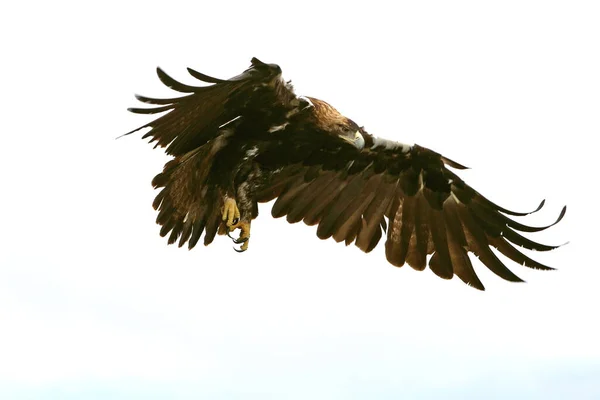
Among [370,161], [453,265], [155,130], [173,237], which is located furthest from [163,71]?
[453,265]

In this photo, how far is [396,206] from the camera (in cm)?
1238

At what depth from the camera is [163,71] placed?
9.91 metres

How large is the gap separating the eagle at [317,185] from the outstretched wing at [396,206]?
10 millimetres

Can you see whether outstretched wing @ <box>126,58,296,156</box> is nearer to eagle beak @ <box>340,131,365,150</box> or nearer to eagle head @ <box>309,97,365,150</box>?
eagle head @ <box>309,97,365,150</box>

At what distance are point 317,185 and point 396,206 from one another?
0.84 meters

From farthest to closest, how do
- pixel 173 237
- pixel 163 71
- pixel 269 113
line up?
pixel 173 237 → pixel 269 113 → pixel 163 71

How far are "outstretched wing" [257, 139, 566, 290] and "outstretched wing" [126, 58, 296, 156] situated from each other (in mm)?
1259

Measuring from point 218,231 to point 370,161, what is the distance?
173 cm

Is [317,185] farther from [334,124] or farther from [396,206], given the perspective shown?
[334,124]

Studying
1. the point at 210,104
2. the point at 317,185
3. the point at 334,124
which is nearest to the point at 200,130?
the point at 210,104

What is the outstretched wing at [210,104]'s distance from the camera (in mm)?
10180

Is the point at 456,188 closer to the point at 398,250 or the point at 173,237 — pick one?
the point at 398,250

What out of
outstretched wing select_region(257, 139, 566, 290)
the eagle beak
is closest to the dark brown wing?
outstretched wing select_region(257, 139, 566, 290)

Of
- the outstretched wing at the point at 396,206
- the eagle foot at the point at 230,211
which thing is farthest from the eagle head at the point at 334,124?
the eagle foot at the point at 230,211
